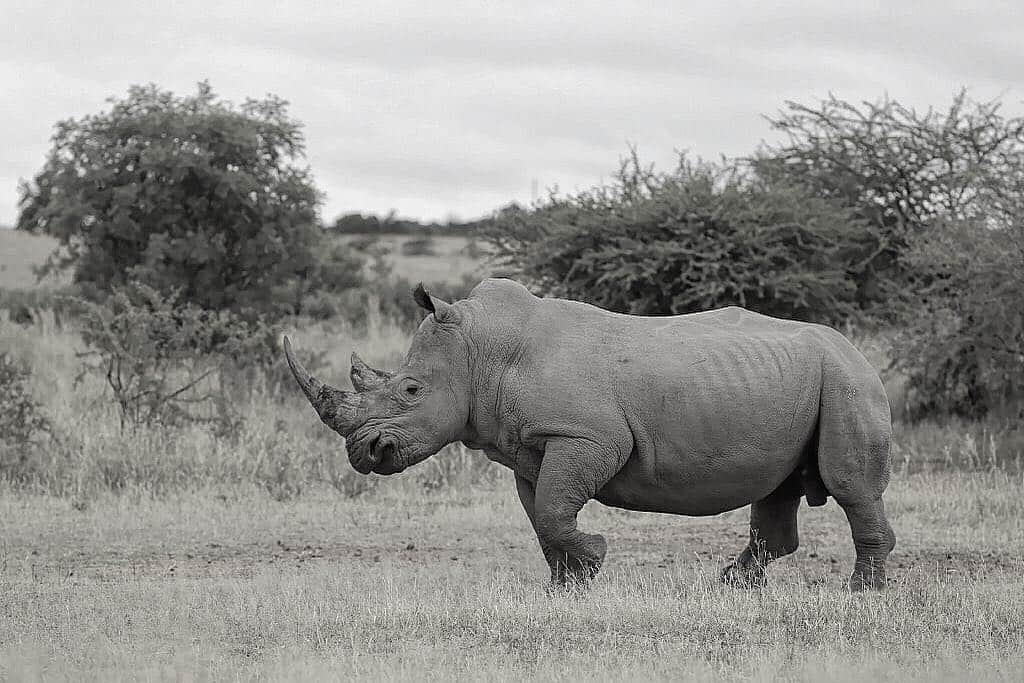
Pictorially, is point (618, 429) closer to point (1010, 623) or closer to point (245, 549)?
point (1010, 623)

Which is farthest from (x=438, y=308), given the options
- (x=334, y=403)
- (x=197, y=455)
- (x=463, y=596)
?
(x=197, y=455)

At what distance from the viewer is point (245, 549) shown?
445 inches

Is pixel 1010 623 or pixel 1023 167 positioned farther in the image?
pixel 1023 167

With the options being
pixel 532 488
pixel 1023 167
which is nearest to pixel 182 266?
pixel 1023 167

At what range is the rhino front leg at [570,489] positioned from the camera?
28.1 feet

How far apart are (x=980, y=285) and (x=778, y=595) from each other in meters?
8.90

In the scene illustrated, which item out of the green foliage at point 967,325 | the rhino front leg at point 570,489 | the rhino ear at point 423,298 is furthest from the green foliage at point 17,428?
the green foliage at point 967,325

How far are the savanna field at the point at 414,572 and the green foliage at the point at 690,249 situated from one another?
147cm

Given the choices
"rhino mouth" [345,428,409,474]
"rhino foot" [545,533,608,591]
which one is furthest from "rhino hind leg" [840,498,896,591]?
"rhino mouth" [345,428,409,474]

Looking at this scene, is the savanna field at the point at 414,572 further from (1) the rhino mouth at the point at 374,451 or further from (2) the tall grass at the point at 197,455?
(1) the rhino mouth at the point at 374,451

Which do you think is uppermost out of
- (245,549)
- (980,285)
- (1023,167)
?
(1023,167)

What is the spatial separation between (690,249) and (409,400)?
971 cm

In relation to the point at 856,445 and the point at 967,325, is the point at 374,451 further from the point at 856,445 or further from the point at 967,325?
the point at 967,325

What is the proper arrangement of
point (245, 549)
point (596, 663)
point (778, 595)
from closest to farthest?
point (596, 663), point (778, 595), point (245, 549)
